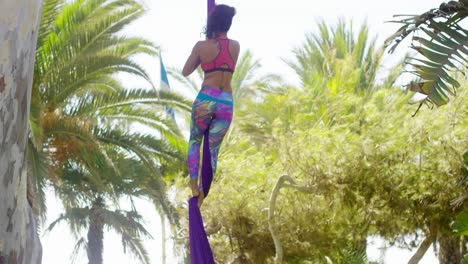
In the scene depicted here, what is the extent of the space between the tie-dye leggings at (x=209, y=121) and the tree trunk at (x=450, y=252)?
35.4ft

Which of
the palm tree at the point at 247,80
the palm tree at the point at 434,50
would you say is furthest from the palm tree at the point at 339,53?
the palm tree at the point at 434,50

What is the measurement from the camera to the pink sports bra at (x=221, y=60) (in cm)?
657

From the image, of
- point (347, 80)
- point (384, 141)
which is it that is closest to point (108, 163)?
point (384, 141)

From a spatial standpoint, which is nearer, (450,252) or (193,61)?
(193,61)

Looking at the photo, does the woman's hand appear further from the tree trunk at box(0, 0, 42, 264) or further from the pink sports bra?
the tree trunk at box(0, 0, 42, 264)

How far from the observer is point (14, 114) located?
13.1 ft

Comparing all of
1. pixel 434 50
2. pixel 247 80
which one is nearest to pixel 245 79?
pixel 247 80

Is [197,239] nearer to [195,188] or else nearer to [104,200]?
[195,188]

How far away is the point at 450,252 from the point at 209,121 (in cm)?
1112

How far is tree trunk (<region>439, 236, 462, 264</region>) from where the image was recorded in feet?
55.2

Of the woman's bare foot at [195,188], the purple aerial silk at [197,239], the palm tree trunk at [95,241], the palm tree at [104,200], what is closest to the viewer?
the purple aerial silk at [197,239]

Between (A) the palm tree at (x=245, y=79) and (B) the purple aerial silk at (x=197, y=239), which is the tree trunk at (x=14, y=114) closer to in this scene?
(B) the purple aerial silk at (x=197, y=239)

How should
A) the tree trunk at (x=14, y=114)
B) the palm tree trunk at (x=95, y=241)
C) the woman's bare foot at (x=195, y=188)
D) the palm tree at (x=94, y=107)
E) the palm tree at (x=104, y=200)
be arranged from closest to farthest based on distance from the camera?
the tree trunk at (x=14, y=114) < the woman's bare foot at (x=195, y=188) < the palm tree at (x=94, y=107) < the palm tree at (x=104, y=200) < the palm tree trunk at (x=95, y=241)

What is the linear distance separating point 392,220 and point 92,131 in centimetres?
479
